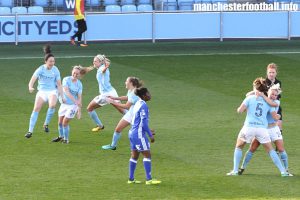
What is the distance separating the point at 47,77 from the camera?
22.9 meters

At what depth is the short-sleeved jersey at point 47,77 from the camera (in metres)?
22.8

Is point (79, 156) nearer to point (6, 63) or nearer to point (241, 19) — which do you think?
point (6, 63)

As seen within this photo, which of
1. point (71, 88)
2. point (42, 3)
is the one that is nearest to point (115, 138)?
point (71, 88)

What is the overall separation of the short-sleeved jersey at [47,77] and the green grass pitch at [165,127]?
3.87 feet

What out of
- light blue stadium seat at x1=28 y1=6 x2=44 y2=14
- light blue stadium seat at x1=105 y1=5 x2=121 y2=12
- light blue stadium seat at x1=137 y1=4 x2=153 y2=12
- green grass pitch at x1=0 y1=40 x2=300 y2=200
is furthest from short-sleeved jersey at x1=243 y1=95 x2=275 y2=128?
light blue stadium seat at x1=137 y1=4 x2=153 y2=12

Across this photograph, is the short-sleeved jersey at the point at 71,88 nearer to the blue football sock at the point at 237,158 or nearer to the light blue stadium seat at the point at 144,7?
the blue football sock at the point at 237,158

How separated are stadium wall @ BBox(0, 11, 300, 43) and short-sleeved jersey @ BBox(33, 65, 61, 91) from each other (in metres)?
15.3

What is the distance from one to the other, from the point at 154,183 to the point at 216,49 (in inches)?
797

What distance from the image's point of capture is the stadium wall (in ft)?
126

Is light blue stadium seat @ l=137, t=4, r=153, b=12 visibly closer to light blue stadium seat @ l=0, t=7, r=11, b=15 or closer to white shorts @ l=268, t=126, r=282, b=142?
light blue stadium seat @ l=0, t=7, r=11, b=15

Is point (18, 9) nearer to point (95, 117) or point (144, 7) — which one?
point (144, 7)

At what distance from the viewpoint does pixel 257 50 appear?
124ft

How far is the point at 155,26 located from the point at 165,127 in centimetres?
1507

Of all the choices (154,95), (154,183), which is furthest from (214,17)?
(154,183)
